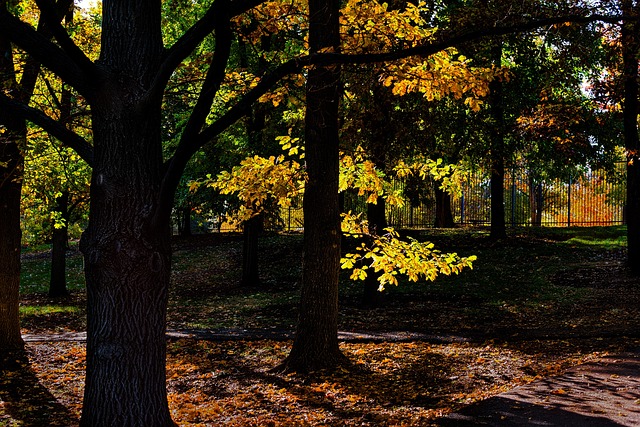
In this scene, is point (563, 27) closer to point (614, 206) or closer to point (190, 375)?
point (190, 375)

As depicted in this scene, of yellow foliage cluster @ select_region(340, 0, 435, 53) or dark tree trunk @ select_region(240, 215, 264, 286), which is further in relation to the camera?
dark tree trunk @ select_region(240, 215, 264, 286)

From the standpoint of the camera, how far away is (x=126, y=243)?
16.8 ft

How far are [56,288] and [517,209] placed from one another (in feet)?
59.2

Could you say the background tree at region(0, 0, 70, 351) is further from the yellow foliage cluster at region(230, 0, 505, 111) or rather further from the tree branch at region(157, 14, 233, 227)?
the tree branch at region(157, 14, 233, 227)

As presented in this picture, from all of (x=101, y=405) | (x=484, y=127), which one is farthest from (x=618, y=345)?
(x=484, y=127)

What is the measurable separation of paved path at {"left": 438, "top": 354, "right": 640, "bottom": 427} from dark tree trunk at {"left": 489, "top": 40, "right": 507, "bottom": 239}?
32.7 feet

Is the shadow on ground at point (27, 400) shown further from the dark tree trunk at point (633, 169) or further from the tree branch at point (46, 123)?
the dark tree trunk at point (633, 169)

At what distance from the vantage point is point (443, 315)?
1346 centimetres

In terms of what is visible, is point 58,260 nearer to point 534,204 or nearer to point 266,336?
point 266,336

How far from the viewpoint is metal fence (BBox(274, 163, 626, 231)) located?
25.6 metres

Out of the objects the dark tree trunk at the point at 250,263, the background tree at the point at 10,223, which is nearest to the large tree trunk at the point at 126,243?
the background tree at the point at 10,223

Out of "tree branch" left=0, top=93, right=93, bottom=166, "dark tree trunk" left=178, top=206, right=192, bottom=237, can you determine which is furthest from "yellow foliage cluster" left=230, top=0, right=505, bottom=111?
"dark tree trunk" left=178, top=206, right=192, bottom=237

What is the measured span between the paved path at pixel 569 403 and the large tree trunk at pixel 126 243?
2.79 meters

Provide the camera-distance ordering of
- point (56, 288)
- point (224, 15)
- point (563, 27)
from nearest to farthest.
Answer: point (224, 15) < point (563, 27) < point (56, 288)
